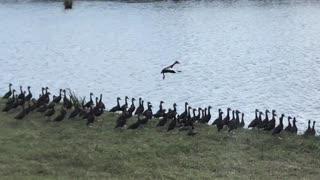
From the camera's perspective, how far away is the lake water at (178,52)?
2744 cm

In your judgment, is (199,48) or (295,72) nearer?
(295,72)

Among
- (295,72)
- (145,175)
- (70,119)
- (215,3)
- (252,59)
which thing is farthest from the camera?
(215,3)

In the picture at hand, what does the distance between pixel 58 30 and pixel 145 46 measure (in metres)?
14.1

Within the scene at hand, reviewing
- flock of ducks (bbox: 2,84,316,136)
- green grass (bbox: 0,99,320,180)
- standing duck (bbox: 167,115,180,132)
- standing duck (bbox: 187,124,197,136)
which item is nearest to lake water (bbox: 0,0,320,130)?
flock of ducks (bbox: 2,84,316,136)

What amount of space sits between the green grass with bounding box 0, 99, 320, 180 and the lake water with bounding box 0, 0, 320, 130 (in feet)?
15.6

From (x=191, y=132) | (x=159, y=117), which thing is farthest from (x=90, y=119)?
(x=191, y=132)

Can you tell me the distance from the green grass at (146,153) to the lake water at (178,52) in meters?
4.76

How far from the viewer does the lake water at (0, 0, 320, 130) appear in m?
27.4

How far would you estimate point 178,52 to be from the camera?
42.2m

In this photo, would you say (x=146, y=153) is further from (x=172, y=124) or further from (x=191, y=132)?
(x=172, y=124)

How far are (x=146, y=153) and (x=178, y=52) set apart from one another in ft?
92.6

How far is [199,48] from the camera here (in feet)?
143

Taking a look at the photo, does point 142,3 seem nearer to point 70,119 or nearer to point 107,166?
point 70,119

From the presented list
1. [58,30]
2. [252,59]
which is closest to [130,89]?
[252,59]
